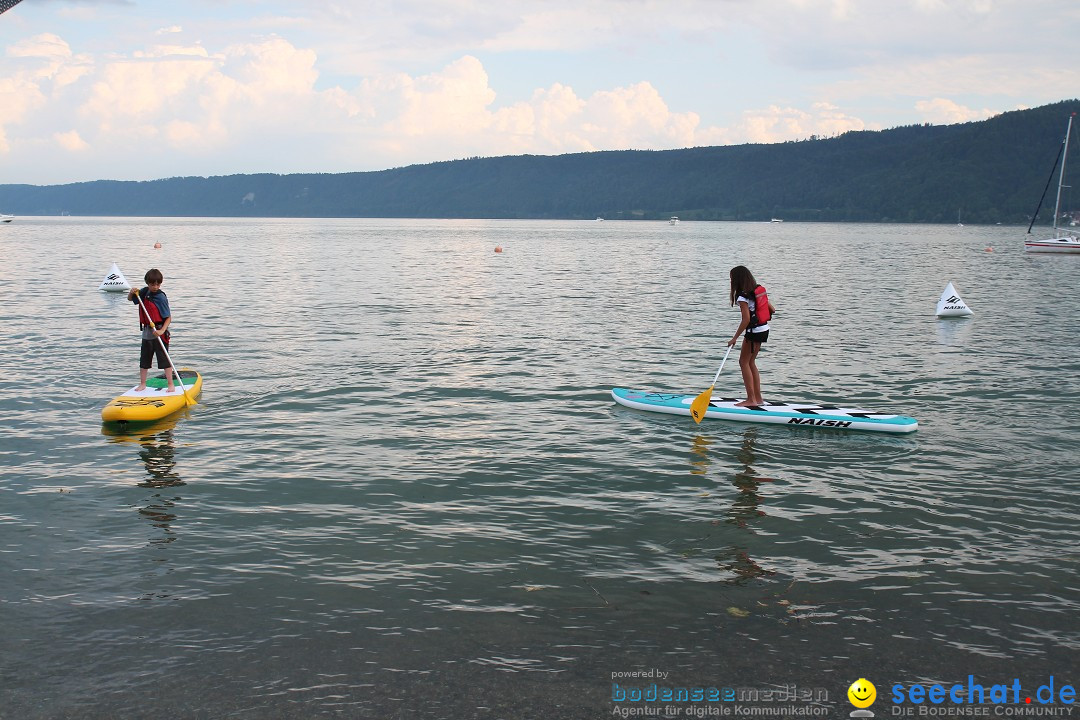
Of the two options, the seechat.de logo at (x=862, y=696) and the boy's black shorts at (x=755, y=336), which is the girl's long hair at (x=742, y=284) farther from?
the seechat.de logo at (x=862, y=696)

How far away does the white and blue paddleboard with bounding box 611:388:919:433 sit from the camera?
13.7 meters

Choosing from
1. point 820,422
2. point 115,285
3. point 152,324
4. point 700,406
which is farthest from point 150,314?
point 115,285

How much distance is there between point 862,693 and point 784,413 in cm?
818

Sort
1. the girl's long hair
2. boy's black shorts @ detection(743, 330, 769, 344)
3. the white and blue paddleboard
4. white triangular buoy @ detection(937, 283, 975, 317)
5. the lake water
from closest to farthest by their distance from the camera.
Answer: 1. the lake water
2. the white and blue paddleboard
3. the girl's long hair
4. boy's black shorts @ detection(743, 330, 769, 344)
5. white triangular buoy @ detection(937, 283, 975, 317)

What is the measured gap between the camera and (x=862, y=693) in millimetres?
6246

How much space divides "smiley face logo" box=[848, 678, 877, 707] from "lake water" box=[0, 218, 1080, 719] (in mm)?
72

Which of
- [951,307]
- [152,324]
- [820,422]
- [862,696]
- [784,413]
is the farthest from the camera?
[951,307]

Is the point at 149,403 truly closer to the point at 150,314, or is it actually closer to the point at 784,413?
the point at 150,314

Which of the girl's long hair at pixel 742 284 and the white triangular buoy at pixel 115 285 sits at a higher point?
the girl's long hair at pixel 742 284

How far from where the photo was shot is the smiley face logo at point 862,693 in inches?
242

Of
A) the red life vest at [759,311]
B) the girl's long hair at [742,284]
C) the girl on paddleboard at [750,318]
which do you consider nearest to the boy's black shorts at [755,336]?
the girl on paddleboard at [750,318]

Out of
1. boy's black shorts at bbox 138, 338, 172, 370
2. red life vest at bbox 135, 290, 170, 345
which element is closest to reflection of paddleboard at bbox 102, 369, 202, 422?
boy's black shorts at bbox 138, 338, 172, 370

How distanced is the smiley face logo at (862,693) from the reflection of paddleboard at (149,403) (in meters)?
11.5

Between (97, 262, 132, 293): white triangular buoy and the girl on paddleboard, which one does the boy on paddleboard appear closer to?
the girl on paddleboard
